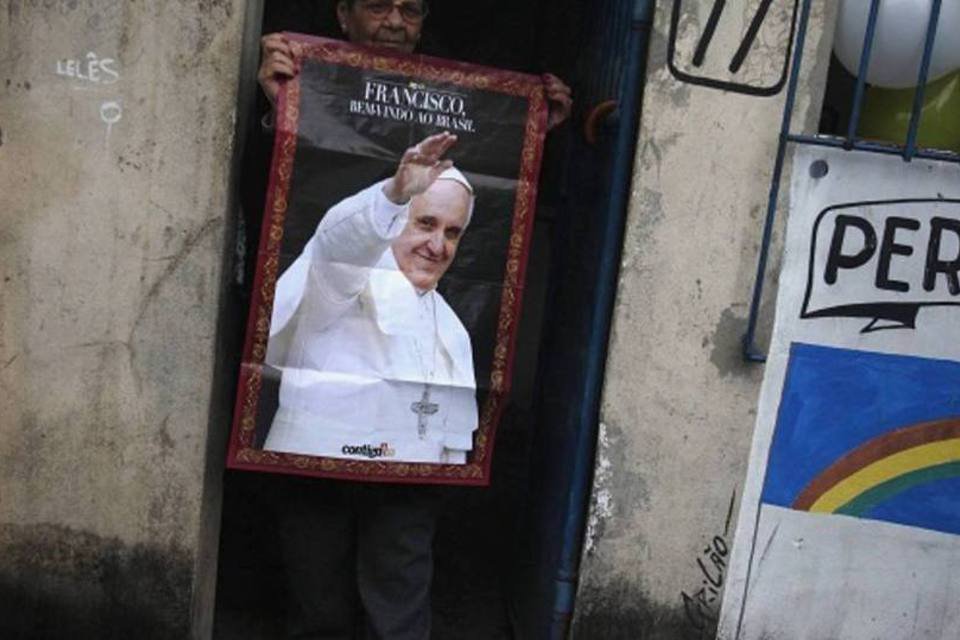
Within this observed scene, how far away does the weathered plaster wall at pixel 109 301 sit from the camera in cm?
271

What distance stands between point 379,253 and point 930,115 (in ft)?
5.53

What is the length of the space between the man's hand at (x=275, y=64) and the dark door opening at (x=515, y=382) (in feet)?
0.89

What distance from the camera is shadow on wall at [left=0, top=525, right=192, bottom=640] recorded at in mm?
2857

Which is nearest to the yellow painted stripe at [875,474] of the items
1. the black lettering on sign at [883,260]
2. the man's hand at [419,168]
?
the black lettering on sign at [883,260]

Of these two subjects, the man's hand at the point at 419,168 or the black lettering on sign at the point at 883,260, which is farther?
the black lettering on sign at the point at 883,260

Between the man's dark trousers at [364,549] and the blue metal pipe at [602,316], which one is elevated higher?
the blue metal pipe at [602,316]

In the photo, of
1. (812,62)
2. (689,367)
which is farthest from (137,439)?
(812,62)

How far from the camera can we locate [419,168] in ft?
9.00

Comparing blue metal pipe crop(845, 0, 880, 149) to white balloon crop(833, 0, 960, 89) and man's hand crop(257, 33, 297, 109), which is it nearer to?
white balloon crop(833, 0, 960, 89)

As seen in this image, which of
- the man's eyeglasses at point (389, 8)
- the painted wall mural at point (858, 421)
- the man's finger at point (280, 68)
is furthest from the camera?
the painted wall mural at point (858, 421)

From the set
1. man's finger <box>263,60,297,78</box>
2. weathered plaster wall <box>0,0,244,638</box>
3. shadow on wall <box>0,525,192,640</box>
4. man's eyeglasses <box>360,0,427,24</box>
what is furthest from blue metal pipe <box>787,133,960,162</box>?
shadow on wall <box>0,525,192,640</box>

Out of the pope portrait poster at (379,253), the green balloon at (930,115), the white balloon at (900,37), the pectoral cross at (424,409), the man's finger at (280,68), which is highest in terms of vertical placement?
the white balloon at (900,37)

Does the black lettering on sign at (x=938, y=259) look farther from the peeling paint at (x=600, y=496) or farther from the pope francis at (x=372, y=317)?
the pope francis at (x=372, y=317)

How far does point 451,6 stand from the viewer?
446cm
